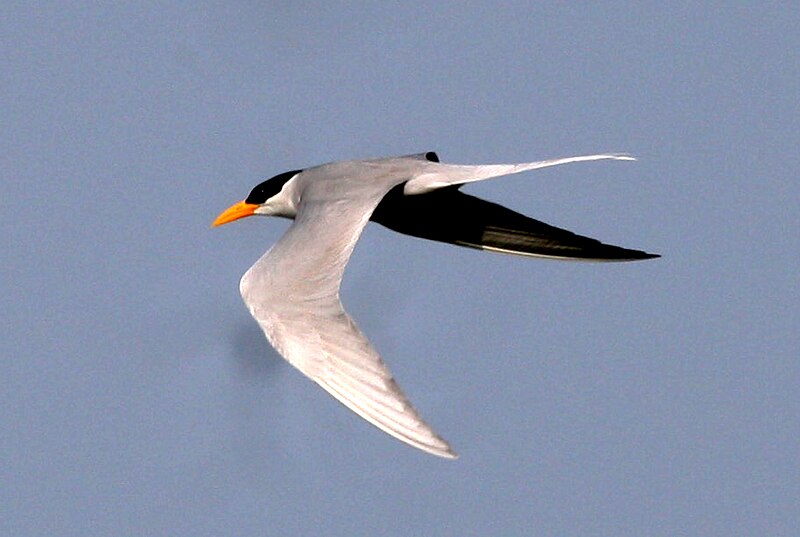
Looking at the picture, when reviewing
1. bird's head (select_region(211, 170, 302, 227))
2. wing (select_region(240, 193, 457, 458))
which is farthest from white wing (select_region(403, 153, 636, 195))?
bird's head (select_region(211, 170, 302, 227))

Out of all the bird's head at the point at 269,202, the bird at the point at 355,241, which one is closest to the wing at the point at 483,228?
the bird at the point at 355,241

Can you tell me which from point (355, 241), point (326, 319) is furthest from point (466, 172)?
point (326, 319)

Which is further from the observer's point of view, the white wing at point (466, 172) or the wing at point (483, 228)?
the wing at point (483, 228)

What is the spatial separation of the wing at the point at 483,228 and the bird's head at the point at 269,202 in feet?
2.49

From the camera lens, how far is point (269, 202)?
47.8 feet

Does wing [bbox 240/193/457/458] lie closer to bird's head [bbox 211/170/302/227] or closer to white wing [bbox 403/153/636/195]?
white wing [bbox 403/153/636/195]

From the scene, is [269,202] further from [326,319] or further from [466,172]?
[326,319]

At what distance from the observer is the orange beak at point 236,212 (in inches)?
Answer: 580

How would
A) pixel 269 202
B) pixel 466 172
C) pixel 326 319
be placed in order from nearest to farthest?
pixel 326 319, pixel 466 172, pixel 269 202

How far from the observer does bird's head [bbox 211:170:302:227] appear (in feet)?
47.2

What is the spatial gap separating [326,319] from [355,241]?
1.01m

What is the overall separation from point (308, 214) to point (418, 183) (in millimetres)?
805

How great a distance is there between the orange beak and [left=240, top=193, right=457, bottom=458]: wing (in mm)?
1571

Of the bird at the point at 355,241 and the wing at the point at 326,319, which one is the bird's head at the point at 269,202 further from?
the wing at the point at 326,319
